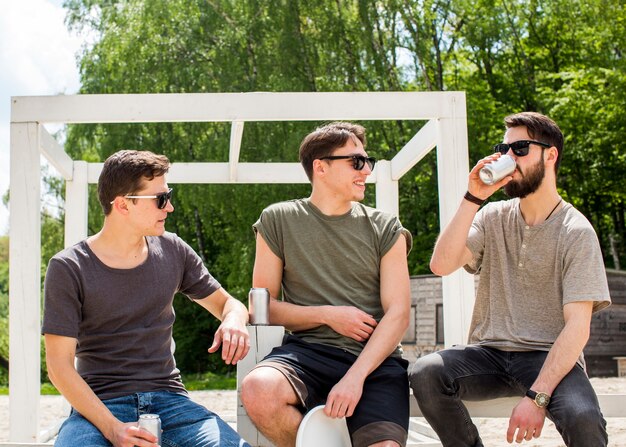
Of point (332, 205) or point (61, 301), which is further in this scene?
point (332, 205)

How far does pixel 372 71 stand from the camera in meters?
16.9

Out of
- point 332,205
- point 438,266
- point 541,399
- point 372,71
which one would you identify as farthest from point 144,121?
point 372,71

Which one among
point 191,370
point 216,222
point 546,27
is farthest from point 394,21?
point 191,370

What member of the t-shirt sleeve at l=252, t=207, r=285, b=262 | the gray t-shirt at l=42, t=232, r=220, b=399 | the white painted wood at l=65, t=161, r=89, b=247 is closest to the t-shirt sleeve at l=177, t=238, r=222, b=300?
the gray t-shirt at l=42, t=232, r=220, b=399

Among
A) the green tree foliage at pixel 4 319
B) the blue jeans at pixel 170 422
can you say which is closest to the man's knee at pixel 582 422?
the blue jeans at pixel 170 422

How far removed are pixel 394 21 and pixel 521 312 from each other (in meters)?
15.3

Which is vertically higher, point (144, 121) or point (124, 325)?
point (144, 121)

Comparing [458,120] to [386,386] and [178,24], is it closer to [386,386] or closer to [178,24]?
[386,386]

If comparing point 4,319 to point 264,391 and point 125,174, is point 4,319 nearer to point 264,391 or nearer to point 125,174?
point 125,174

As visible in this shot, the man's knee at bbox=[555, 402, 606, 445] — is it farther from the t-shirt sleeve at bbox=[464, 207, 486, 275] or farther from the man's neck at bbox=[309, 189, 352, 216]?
the man's neck at bbox=[309, 189, 352, 216]

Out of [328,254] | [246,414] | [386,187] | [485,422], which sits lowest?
[485,422]

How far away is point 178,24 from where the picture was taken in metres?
17.7

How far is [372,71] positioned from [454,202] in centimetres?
1340

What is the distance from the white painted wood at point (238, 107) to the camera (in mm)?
4102
